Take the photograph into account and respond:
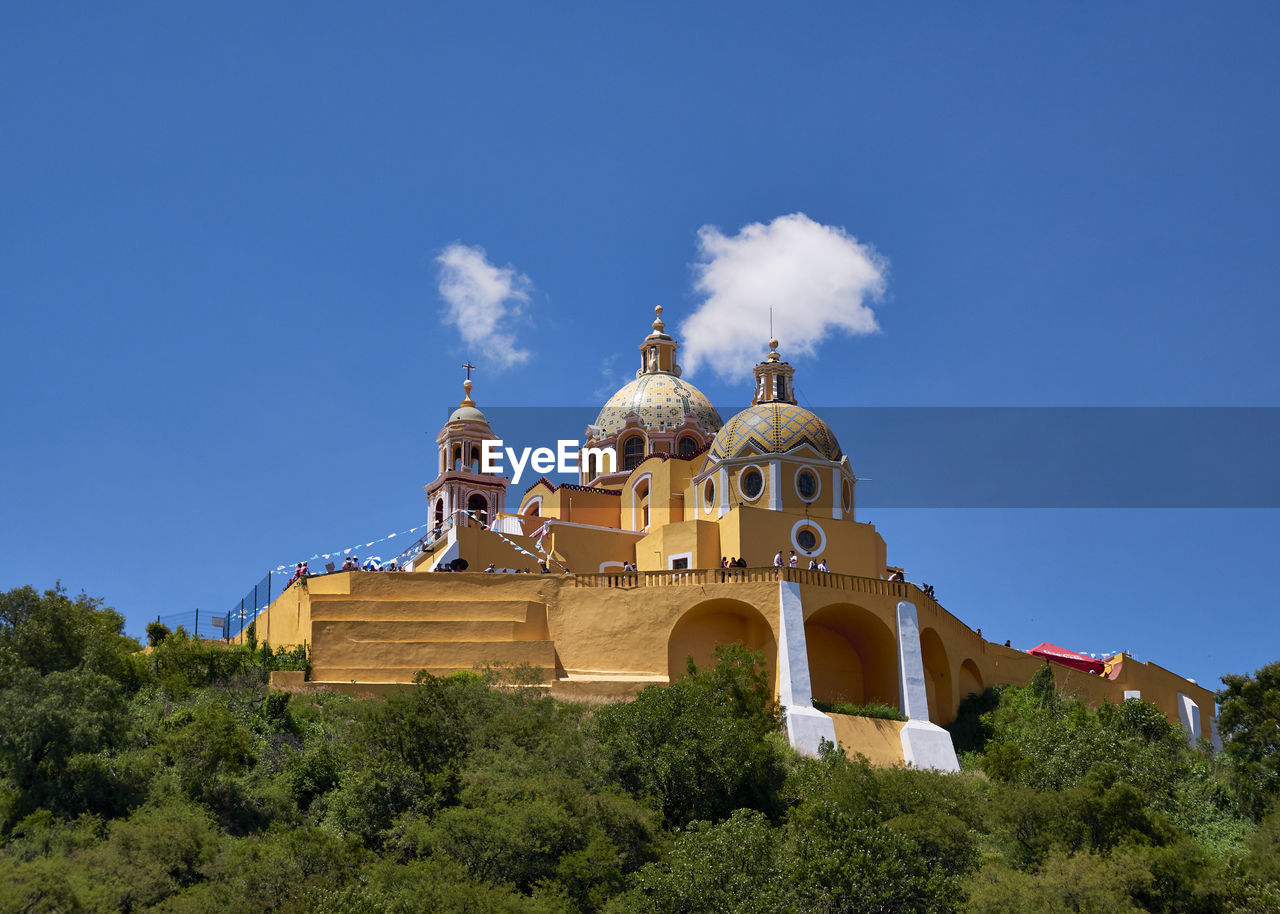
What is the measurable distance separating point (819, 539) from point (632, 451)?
1089 cm

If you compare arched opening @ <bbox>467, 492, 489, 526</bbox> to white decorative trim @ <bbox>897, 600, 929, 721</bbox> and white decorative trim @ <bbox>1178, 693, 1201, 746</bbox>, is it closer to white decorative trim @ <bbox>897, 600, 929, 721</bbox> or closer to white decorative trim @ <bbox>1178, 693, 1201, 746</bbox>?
white decorative trim @ <bbox>897, 600, 929, 721</bbox>

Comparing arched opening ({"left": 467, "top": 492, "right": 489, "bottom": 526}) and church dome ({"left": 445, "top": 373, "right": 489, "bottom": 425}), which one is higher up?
church dome ({"left": 445, "top": 373, "right": 489, "bottom": 425})

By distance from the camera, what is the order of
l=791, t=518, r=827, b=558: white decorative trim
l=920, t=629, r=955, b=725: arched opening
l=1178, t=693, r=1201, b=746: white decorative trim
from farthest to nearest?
l=1178, t=693, r=1201, b=746: white decorative trim
l=791, t=518, r=827, b=558: white decorative trim
l=920, t=629, r=955, b=725: arched opening

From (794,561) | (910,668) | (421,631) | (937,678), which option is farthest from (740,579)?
(421,631)

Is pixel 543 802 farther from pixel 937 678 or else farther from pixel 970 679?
pixel 970 679

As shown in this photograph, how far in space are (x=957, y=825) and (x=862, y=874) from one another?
310 centimetres

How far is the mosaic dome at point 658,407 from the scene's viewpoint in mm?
48125

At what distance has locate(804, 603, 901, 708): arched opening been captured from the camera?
34.5 metres

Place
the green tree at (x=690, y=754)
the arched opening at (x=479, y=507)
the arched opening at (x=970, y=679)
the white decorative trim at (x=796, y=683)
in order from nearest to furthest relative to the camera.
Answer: the green tree at (x=690, y=754) → the white decorative trim at (x=796, y=683) → the arched opening at (x=970, y=679) → the arched opening at (x=479, y=507)

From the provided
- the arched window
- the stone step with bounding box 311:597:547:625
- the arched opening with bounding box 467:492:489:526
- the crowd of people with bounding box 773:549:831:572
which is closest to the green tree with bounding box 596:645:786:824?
the stone step with bounding box 311:597:547:625

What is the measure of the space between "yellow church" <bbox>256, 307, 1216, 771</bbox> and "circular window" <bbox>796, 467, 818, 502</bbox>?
38 millimetres

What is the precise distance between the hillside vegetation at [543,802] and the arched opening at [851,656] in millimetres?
3099

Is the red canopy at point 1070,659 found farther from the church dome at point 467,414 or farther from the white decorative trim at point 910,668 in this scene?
the church dome at point 467,414

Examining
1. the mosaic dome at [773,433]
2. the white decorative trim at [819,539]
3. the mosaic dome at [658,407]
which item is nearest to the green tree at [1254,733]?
the white decorative trim at [819,539]
